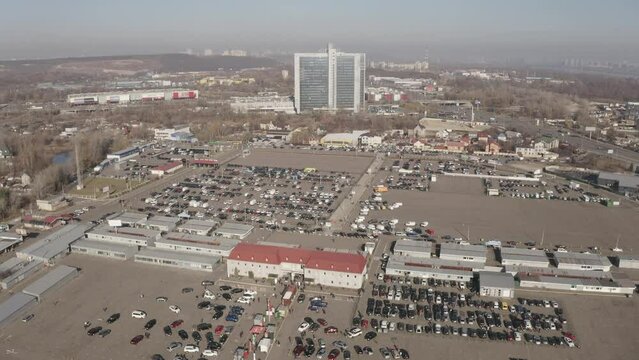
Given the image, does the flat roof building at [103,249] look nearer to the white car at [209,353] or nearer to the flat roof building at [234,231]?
the flat roof building at [234,231]

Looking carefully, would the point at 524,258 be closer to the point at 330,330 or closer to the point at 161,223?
the point at 330,330

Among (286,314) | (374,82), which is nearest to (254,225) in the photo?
(286,314)

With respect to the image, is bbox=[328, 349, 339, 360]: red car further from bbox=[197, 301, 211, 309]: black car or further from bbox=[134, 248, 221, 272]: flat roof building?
bbox=[134, 248, 221, 272]: flat roof building

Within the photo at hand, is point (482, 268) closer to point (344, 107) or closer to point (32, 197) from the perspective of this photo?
point (32, 197)

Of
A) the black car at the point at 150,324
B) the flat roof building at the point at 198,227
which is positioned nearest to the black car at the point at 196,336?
the black car at the point at 150,324

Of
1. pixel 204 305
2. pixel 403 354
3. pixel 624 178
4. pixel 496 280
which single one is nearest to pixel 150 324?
pixel 204 305

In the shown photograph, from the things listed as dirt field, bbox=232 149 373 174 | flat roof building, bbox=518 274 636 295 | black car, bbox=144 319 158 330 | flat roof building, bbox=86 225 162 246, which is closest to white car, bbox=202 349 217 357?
black car, bbox=144 319 158 330

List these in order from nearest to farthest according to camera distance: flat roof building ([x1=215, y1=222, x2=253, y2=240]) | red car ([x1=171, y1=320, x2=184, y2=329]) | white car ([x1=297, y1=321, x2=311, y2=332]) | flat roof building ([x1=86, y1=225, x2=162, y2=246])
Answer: white car ([x1=297, y1=321, x2=311, y2=332]) → red car ([x1=171, y1=320, x2=184, y2=329]) → flat roof building ([x1=86, y1=225, x2=162, y2=246]) → flat roof building ([x1=215, y1=222, x2=253, y2=240])
